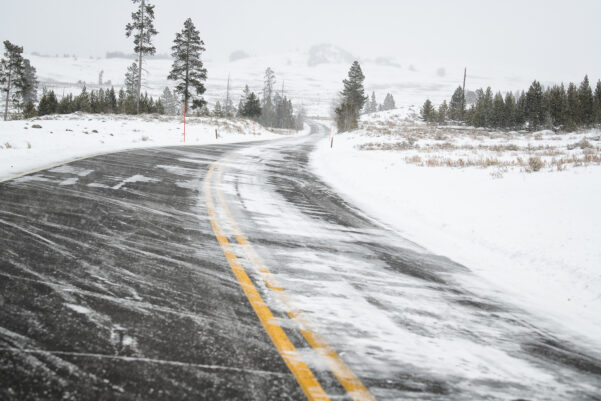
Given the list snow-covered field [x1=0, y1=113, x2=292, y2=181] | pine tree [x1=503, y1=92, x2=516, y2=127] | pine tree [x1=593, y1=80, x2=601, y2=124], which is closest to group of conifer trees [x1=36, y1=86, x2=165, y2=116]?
snow-covered field [x1=0, y1=113, x2=292, y2=181]

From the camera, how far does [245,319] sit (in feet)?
8.73

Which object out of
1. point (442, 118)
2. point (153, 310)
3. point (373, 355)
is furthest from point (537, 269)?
point (442, 118)

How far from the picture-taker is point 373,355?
2.39 m

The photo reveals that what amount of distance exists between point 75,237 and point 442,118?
89.5 m

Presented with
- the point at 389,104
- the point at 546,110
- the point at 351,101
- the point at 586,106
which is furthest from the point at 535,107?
the point at 389,104

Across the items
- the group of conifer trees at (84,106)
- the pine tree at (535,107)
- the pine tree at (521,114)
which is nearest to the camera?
the group of conifer trees at (84,106)

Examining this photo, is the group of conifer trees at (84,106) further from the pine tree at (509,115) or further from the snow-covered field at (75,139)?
the pine tree at (509,115)

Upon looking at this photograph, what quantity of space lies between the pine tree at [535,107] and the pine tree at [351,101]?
92.2 ft

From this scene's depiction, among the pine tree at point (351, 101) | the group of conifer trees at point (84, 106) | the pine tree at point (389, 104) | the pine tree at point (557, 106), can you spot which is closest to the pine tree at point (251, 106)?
the group of conifer trees at point (84, 106)

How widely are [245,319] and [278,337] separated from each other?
332mm

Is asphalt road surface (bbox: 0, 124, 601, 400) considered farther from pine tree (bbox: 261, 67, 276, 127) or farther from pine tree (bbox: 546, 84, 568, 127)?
pine tree (bbox: 261, 67, 276, 127)

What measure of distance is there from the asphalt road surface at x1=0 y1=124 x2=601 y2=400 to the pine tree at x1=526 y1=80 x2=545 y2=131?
66.5 metres

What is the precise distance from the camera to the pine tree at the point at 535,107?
59.4 metres

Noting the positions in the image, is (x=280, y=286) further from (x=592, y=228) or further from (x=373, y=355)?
(x=592, y=228)
